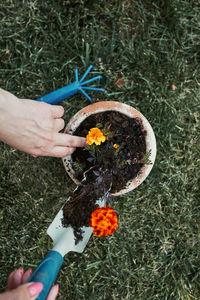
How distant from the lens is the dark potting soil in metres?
1.57

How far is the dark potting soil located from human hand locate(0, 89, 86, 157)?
0.35 feet

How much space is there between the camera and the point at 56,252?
1.48 m

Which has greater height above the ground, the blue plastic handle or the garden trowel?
the blue plastic handle

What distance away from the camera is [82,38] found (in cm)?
212

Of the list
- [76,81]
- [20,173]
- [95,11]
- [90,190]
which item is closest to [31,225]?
[20,173]

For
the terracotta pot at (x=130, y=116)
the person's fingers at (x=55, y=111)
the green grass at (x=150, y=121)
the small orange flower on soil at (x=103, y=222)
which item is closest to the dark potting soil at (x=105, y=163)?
the terracotta pot at (x=130, y=116)

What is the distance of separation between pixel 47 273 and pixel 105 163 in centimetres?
58

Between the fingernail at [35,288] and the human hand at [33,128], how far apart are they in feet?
2.20

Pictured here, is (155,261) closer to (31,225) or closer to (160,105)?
(31,225)

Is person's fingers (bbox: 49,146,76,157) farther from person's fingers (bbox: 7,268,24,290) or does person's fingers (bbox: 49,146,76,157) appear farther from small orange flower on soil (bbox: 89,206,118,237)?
person's fingers (bbox: 7,268,24,290)

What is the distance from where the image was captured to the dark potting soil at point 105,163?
1567 mm

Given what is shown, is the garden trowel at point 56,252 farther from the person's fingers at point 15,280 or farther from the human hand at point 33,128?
the human hand at point 33,128

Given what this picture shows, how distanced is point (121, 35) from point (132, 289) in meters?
1.70

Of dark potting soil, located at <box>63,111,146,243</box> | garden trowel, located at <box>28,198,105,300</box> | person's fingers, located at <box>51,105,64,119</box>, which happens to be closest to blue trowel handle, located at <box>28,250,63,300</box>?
garden trowel, located at <box>28,198,105,300</box>
